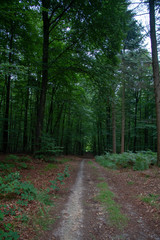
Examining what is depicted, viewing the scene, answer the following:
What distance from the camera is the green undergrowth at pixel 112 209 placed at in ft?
11.5

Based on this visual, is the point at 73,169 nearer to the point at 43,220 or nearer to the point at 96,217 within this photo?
the point at 96,217

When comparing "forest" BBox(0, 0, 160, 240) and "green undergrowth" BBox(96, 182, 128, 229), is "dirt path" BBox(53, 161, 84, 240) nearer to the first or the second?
"forest" BBox(0, 0, 160, 240)

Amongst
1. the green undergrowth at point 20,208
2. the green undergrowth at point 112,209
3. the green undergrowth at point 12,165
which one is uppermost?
the green undergrowth at point 12,165

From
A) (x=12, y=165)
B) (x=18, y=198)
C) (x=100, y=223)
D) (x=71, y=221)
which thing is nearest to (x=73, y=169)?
(x=12, y=165)

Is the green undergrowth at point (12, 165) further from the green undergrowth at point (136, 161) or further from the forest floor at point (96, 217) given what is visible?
the green undergrowth at point (136, 161)

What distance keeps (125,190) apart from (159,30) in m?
9.84

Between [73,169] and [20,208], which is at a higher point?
[20,208]

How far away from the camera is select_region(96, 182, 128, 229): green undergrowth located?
3.50m

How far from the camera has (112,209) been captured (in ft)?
13.8

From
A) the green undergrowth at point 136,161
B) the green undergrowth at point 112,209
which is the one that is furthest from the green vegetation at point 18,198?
the green undergrowth at point 136,161

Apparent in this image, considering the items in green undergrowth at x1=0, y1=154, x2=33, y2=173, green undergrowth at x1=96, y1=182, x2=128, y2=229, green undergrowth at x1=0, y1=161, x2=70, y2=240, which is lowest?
green undergrowth at x1=96, y1=182, x2=128, y2=229

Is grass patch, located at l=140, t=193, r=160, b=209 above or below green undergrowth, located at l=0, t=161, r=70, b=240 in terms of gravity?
below

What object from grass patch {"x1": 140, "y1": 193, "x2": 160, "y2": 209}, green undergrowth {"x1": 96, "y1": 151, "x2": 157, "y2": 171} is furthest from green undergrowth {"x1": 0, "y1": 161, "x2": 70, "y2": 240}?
green undergrowth {"x1": 96, "y1": 151, "x2": 157, "y2": 171}

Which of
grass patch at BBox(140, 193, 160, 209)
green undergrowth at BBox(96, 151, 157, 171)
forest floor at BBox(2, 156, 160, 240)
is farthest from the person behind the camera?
green undergrowth at BBox(96, 151, 157, 171)
